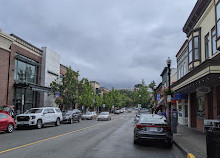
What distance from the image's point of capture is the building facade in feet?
42.2

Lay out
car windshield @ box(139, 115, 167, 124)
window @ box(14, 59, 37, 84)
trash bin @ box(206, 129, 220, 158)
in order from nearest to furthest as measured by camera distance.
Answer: trash bin @ box(206, 129, 220, 158) < car windshield @ box(139, 115, 167, 124) < window @ box(14, 59, 37, 84)

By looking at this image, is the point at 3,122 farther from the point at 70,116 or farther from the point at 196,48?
the point at 196,48

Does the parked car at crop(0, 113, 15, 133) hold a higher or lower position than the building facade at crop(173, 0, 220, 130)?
lower

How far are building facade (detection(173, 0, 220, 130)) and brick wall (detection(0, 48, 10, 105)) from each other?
18902 millimetres

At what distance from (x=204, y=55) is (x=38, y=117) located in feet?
47.1

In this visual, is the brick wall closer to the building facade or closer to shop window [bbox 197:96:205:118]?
the building facade

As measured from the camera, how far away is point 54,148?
9203mm

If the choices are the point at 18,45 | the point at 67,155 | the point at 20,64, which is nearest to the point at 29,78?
the point at 20,64

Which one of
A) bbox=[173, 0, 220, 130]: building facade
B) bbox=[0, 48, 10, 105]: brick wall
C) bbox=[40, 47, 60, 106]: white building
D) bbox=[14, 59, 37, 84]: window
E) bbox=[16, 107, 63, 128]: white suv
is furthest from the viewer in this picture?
bbox=[40, 47, 60, 106]: white building

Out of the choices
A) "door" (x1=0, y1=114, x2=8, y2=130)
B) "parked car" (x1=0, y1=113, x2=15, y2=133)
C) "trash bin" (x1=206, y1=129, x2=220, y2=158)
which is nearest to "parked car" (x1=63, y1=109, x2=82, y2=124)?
"parked car" (x1=0, y1=113, x2=15, y2=133)

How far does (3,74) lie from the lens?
25.2 metres

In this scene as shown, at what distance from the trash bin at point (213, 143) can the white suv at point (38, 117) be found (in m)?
15.4

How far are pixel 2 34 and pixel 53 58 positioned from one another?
13.6m

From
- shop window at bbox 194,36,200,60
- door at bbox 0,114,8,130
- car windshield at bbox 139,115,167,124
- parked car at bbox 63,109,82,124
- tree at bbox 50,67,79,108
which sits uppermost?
shop window at bbox 194,36,200,60
